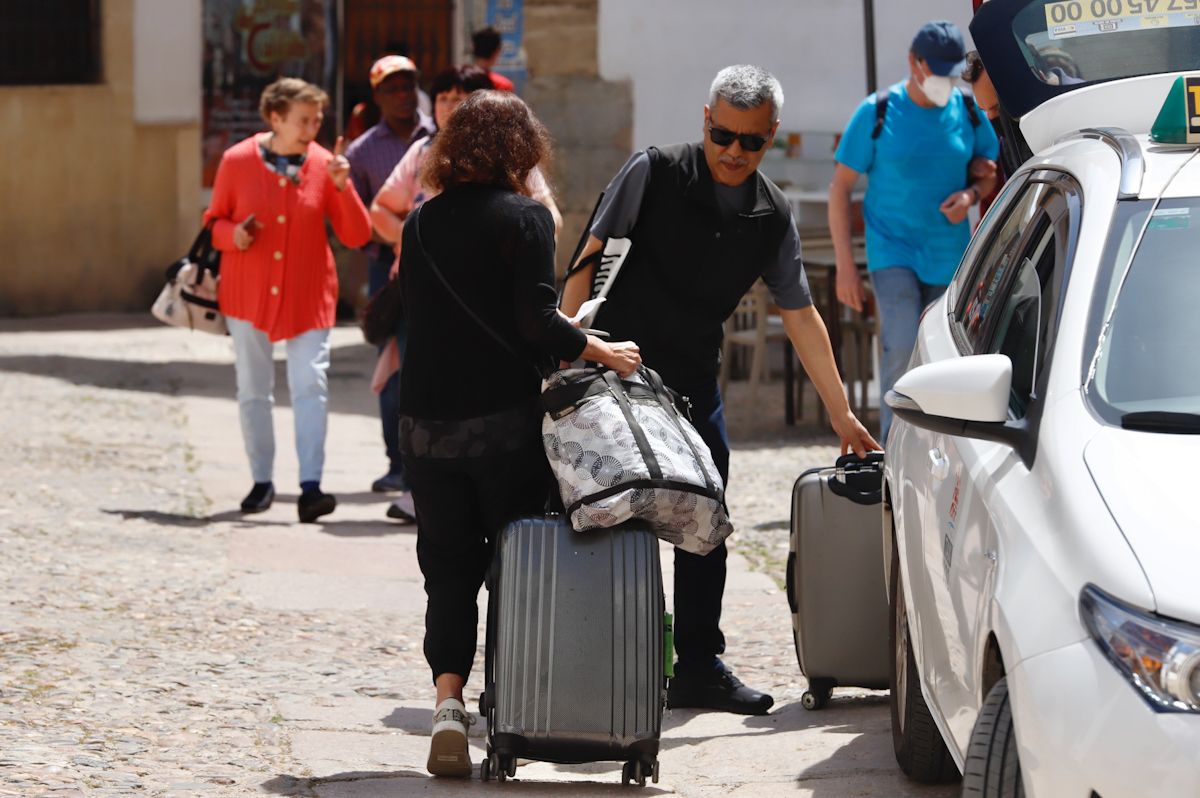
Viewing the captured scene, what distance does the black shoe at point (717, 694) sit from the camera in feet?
19.2

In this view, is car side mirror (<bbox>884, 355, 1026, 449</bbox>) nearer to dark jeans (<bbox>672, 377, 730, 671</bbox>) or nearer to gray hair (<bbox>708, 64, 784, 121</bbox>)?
gray hair (<bbox>708, 64, 784, 121</bbox>)

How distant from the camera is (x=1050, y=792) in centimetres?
310

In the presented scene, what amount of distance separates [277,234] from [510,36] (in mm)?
6713

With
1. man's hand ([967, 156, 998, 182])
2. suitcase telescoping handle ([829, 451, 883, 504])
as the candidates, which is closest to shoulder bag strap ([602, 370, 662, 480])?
suitcase telescoping handle ([829, 451, 883, 504])

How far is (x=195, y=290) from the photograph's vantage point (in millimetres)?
8977

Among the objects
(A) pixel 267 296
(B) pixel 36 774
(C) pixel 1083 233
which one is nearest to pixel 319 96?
(A) pixel 267 296

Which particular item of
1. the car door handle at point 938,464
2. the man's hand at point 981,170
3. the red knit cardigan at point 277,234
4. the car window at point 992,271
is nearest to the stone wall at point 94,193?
the red knit cardigan at point 277,234

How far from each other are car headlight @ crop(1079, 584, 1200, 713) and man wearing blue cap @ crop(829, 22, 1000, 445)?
16.7 ft

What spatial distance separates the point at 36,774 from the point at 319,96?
15.0 ft

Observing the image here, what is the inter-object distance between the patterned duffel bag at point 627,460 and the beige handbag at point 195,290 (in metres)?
4.36

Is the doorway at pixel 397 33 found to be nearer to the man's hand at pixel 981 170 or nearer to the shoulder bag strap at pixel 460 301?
the man's hand at pixel 981 170


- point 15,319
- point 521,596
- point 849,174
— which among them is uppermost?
point 849,174

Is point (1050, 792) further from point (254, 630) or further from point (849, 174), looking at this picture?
point (849, 174)

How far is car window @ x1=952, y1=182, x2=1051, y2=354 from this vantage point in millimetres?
4535
